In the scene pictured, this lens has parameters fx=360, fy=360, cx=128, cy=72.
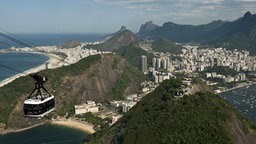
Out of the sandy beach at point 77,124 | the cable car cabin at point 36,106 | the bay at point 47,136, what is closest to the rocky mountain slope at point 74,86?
the bay at point 47,136

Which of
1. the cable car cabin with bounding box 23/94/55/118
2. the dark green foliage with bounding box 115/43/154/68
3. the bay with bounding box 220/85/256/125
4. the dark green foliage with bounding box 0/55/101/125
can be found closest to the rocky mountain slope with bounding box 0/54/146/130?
the dark green foliage with bounding box 0/55/101/125

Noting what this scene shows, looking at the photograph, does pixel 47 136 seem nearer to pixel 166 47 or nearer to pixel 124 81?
pixel 124 81

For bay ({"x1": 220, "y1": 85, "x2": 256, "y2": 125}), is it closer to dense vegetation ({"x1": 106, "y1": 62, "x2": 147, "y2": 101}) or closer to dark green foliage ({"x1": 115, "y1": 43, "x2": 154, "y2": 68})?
dense vegetation ({"x1": 106, "y1": 62, "x2": 147, "y2": 101})

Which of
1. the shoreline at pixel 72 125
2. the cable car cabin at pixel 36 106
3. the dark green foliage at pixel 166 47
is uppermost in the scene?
the cable car cabin at pixel 36 106

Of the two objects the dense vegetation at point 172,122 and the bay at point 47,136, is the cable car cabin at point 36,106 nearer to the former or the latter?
the dense vegetation at point 172,122

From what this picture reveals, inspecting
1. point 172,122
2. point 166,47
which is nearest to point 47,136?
point 172,122

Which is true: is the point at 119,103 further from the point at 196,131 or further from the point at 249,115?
the point at 196,131

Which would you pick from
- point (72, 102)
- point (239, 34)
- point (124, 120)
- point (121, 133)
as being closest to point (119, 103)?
point (72, 102)
